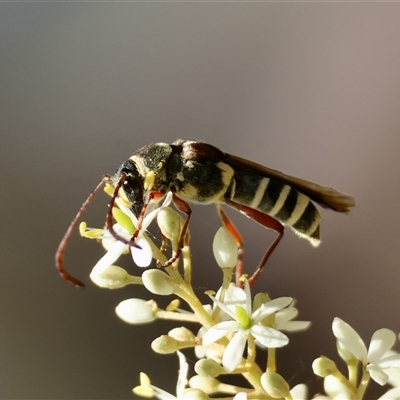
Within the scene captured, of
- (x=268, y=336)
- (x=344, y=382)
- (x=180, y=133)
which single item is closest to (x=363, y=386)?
(x=344, y=382)

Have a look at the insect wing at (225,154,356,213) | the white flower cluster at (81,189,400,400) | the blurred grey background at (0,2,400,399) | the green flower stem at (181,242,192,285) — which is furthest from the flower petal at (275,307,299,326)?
the blurred grey background at (0,2,400,399)

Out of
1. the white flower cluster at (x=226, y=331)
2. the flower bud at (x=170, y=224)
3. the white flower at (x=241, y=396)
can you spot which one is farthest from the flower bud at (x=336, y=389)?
the flower bud at (x=170, y=224)

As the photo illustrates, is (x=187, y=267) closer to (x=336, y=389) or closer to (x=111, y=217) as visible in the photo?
(x=111, y=217)

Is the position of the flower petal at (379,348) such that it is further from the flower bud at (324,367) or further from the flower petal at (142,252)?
the flower petal at (142,252)

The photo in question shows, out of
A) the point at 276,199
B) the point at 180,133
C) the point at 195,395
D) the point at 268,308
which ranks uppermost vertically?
the point at 180,133

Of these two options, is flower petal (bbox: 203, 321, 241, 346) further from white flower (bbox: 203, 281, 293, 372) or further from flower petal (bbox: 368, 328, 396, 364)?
flower petal (bbox: 368, 328, 396, 364)

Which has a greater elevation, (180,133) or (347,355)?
(180,133)
